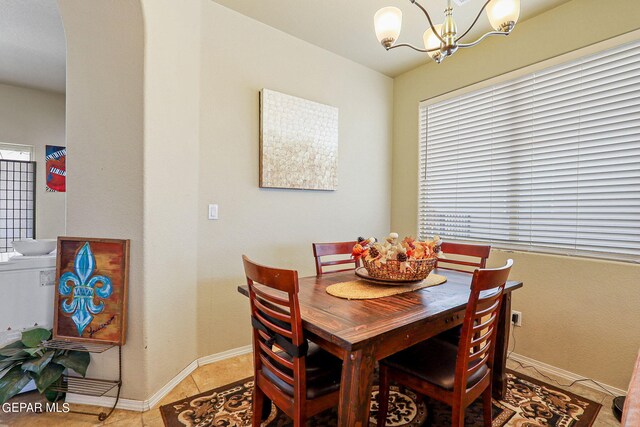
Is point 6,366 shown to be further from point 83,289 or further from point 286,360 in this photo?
point 286,360

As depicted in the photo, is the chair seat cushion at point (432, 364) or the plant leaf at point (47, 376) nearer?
the chair seat cushion at point (432, 364)

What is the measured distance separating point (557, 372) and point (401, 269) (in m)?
Result: 1.67

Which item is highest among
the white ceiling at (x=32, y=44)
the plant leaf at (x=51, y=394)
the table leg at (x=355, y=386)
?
→ the white ceiling at (x=32, y=44)

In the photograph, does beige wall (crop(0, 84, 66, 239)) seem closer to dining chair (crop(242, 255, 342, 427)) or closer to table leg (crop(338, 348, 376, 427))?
dining chair (crop(242, 255, 342, 427))

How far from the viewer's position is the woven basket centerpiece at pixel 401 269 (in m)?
1.61

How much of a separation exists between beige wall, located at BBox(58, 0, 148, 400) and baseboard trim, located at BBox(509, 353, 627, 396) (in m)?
2.70

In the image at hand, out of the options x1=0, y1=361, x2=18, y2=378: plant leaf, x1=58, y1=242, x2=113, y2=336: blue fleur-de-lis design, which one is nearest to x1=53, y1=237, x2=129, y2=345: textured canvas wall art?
x1=58, y1=242, x2=113, y2=336: blue fleur-de-lis design

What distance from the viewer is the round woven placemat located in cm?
150

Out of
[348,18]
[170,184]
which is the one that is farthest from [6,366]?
[348,18]

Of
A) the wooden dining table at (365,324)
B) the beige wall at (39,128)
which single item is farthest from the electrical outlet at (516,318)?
the beige wall at (39,128)

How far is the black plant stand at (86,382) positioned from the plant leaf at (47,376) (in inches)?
3.6

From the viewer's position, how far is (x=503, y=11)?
145 cm

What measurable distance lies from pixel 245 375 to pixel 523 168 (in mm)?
2696

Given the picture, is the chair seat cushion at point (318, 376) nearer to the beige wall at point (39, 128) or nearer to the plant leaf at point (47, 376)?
the plant leaf at point (47, 376)
